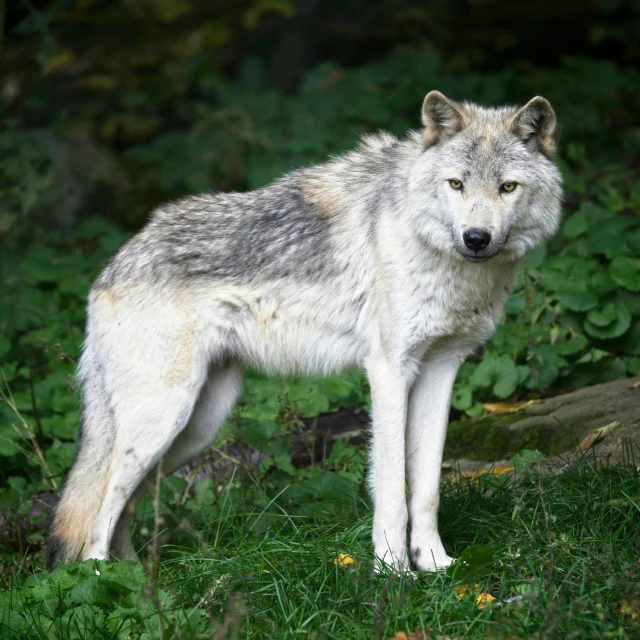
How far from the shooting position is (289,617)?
371 centimetres

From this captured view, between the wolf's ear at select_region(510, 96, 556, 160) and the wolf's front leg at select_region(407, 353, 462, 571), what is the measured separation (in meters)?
1.10

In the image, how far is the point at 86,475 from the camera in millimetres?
4852

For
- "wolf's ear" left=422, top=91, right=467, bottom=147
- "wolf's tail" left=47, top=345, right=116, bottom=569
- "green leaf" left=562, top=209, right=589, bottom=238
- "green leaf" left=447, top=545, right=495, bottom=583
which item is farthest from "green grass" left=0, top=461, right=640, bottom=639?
"green leaf" left=562, top=209, right=589, bottom=238

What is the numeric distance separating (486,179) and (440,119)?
1.48ft

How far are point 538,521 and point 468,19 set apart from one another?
10186 mm

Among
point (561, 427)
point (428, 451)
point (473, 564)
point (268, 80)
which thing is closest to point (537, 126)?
point (428, 451)

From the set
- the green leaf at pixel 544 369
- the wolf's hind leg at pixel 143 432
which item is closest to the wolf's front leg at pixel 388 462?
the wolf's hind leg at pixel 143 432

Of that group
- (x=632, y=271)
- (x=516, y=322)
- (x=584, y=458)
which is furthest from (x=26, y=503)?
(x=632, y=271)

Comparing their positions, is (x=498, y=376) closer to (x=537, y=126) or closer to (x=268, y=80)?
(x=537, y=126)

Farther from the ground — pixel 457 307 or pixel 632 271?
pixel 457 307

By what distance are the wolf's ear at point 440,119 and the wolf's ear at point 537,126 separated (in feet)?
0.84

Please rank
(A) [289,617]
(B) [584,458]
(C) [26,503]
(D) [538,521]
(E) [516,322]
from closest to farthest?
(A) [289,617] → (D) [538,521] → (B) [584,458] → (C) [26,503] → (E) [516,322]

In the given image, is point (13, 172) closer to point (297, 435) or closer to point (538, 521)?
point (297, 435)

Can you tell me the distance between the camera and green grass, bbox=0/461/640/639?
3.52 meters
